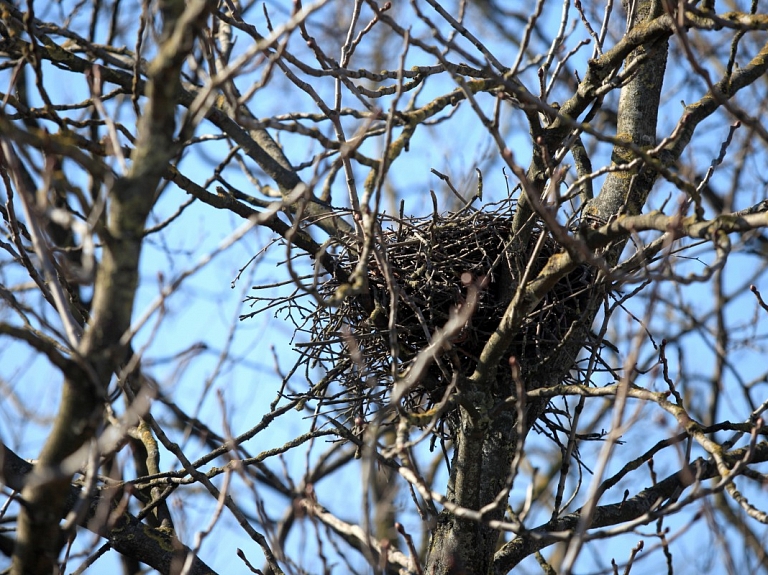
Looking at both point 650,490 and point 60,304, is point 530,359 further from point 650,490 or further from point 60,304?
point 60,304

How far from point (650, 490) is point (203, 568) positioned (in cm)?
164

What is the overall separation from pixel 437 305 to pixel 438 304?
1cm

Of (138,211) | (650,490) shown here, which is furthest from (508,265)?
(138,211)

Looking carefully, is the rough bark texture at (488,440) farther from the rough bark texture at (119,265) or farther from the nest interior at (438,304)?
the rough bark texture at (119,265)

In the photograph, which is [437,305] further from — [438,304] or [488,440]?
[488,440]

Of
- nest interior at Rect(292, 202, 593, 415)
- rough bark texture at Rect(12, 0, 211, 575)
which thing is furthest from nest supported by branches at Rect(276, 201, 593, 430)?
rough bark texture at Rect(12, 0, 211, 575)

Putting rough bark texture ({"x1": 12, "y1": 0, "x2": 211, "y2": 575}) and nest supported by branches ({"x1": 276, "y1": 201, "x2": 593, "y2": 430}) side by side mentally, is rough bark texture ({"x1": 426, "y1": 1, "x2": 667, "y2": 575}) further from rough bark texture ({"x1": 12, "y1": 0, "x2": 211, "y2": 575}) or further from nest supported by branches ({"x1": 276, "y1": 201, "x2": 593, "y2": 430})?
rough bark texture ({"x1": 12, "y1": 0, "x2": 211, "y2": 575})

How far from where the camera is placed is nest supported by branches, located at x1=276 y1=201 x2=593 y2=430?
2.96m

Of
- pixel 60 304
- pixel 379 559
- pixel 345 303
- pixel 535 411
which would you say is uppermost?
pixel 345 303

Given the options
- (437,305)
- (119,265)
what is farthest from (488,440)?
(119,265)

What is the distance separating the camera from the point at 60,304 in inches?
74.2

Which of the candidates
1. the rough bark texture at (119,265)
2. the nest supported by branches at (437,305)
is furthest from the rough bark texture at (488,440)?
the rough bark texture at (119,265)

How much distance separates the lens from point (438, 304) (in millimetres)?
3000

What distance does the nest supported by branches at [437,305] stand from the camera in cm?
296
